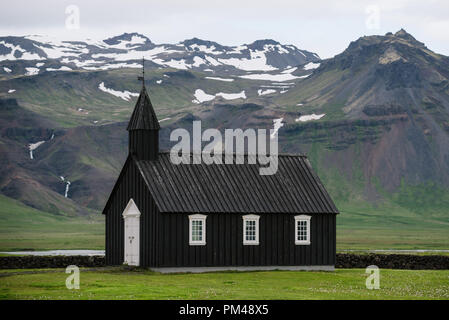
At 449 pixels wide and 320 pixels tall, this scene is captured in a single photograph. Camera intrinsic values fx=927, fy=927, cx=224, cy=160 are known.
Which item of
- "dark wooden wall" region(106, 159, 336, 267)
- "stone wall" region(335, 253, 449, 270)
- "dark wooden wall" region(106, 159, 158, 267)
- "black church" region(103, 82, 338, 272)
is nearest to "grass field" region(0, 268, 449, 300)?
"dark wooden wall" region(106, 159, 336, 267)

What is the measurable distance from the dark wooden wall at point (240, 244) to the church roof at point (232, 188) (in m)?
0.61

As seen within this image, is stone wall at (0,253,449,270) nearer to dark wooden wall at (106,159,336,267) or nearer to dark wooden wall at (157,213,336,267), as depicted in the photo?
dark wooden wall at (106,159,336,267)

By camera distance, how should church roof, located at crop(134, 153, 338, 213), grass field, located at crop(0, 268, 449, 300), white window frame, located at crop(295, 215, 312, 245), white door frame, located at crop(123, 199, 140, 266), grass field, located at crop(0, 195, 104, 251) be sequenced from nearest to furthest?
grass field, located at crop(0, 268, 449, 300) < church roof, located at crop(134, 153, 338, 213) < white door frame, located at crop(123, 199, 140, 266) < white window frame, located at crop(295, 215, 312, 245) < grass field, located at crop(0, 195, 104, 251)

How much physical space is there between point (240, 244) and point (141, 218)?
20.6 feet

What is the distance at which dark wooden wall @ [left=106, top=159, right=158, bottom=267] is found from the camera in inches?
2170

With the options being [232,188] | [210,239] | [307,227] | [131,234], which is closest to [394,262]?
[307,227]

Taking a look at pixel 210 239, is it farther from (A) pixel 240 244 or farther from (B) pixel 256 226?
(B) pixel 256 226

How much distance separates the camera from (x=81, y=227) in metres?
189

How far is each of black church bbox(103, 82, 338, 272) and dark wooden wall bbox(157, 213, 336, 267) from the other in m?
0.06

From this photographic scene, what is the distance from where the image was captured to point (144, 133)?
5853 cm

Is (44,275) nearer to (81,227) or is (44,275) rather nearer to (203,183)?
(203,183)

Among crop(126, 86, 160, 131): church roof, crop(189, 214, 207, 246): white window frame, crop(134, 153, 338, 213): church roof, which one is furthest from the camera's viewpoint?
crop(126, 86, 160, 131): church roof

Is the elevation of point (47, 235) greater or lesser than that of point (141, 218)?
lesser

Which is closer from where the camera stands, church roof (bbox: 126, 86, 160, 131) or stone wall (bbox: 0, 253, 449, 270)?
church roof (bbox: 126, 86, 160, 131)
